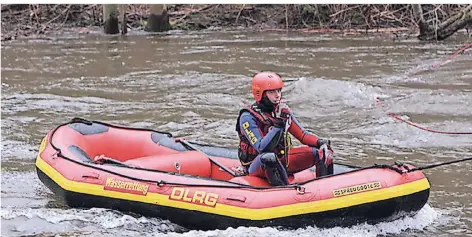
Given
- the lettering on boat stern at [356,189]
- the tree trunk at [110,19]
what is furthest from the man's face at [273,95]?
the tree trunk at [110,19]

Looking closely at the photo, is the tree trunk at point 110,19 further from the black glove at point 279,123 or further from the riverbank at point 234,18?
the black glove at point 279,123

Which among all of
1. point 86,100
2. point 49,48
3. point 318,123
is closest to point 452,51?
point 318,123

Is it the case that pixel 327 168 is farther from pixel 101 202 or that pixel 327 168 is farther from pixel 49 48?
pixel 49 48

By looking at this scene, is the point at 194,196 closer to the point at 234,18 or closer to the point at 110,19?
the point at 110,19

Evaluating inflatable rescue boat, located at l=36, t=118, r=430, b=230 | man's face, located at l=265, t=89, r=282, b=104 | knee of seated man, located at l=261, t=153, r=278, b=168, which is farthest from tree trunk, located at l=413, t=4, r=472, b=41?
knee of seated man, located at l=261, t=153, r=278, b=168

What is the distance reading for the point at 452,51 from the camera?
13.2m

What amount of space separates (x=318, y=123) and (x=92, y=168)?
3.49 meters

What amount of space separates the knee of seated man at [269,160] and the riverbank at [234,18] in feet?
38.8

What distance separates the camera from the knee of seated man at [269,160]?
5.22m

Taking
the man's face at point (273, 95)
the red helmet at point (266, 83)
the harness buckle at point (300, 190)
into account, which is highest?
the red helmet at point (266, 83)

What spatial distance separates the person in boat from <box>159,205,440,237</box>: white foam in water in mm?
459

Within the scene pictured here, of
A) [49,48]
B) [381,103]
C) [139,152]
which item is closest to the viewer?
[139,152]

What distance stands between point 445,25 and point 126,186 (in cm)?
1033

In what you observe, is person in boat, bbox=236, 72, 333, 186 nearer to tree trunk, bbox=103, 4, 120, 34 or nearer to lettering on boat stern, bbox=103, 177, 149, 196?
lettering on boat stern, bbox=103, 177, 149, 196
